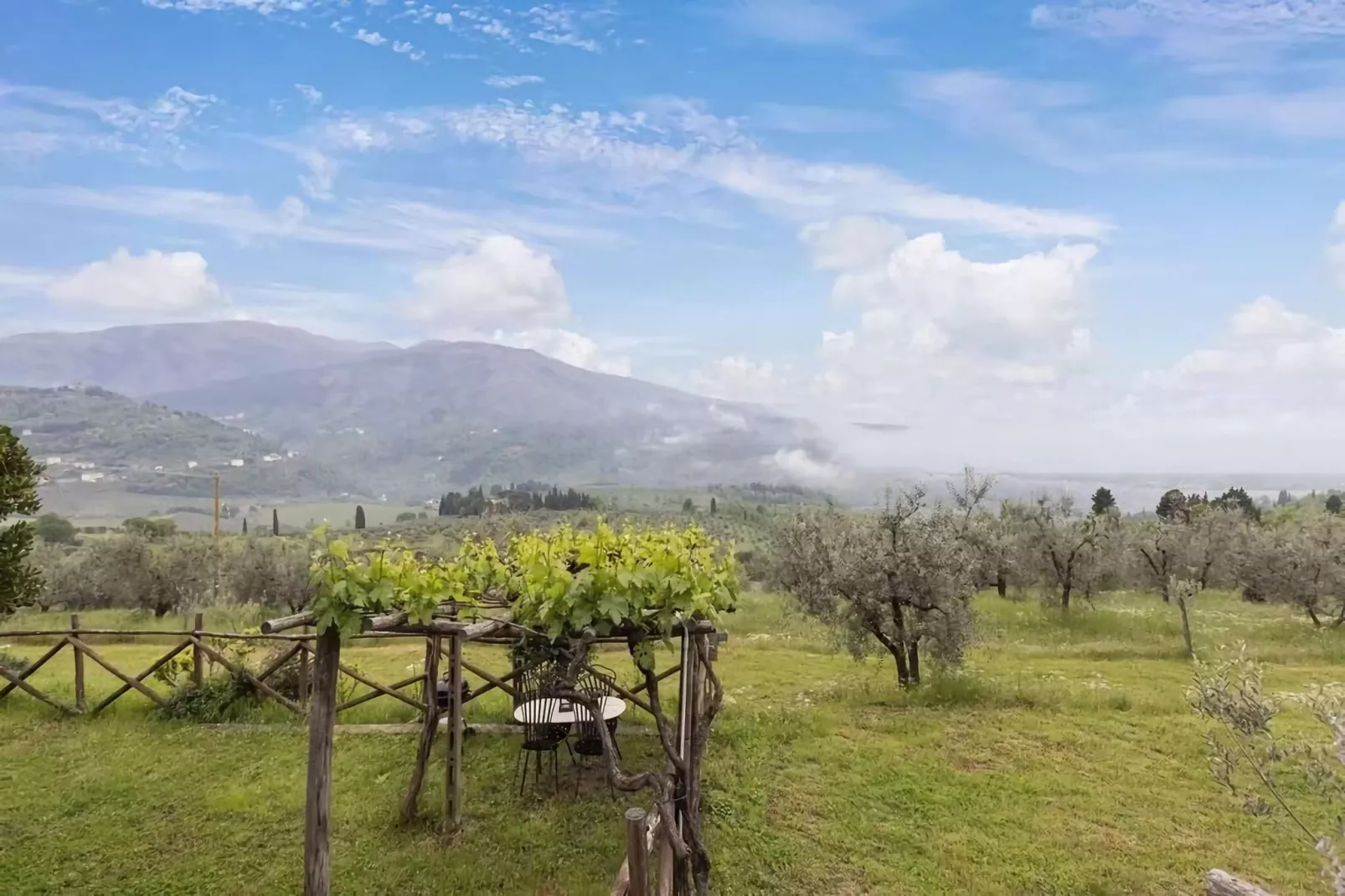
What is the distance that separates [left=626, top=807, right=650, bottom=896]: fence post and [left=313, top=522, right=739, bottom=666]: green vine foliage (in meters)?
1.69

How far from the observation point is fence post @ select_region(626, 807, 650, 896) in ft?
Answer: 12.9

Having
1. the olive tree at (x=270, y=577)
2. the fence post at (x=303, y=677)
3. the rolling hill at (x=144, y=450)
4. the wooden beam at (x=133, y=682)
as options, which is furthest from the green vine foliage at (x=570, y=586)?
the rolling hill at (x=144, y=450)

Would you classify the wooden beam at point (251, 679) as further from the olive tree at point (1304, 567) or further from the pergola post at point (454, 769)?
the olive tree at point (1304, 567)

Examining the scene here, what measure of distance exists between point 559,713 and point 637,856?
4947mm

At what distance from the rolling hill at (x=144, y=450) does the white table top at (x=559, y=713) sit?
153878mm

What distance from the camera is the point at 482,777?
9.09 metres

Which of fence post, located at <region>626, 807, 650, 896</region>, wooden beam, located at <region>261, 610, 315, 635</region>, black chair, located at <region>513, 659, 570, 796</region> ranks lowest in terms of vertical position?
black chair, located at <region>513, 659, 570, 796</region>

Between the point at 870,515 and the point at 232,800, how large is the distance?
10.9 m

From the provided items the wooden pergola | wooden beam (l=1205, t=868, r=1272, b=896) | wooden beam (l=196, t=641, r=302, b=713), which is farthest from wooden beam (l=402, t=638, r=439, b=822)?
wooden beam (l=1205, t=868, r=1272, b=896)

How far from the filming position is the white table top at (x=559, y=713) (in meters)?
8.41

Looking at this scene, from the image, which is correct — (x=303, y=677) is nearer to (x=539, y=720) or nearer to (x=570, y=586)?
(x=539, y=720)

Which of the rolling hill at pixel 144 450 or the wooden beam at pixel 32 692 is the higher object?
the rolling hill at pixel 144 450

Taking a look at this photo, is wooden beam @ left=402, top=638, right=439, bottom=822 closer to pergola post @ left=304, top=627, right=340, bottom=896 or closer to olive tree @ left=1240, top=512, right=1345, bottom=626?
pergola post @ left=304, top=627, right=340, bottom=896

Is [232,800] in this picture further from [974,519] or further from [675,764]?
[974,519]
